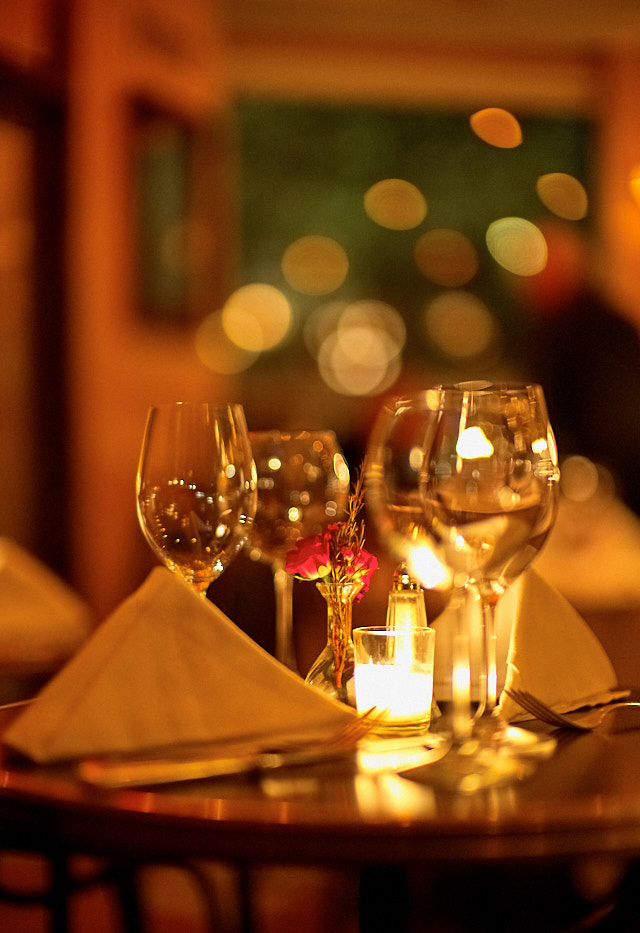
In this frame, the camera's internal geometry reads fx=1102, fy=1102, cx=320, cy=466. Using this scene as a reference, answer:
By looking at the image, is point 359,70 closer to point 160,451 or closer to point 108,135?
point 108,135

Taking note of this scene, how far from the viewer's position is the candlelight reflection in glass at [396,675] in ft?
2.63

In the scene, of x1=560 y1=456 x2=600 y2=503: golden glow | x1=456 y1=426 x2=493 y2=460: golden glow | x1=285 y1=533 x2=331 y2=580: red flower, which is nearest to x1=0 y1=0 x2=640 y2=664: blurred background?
x1=560 y1=456 x2=600 y2=503: golden glow

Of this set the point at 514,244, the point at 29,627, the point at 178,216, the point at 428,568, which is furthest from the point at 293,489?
the point at 514,244

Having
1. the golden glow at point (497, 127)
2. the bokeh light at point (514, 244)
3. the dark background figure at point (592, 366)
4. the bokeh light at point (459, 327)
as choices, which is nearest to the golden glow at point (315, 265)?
the bokeh light at point (459, 327)

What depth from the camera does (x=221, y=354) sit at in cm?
565

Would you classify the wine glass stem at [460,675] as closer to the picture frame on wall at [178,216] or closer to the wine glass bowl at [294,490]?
the wine glass bowl at [294,490]

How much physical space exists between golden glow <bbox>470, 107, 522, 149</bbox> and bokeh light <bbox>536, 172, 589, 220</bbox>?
0.92ft

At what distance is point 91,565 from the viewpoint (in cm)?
386

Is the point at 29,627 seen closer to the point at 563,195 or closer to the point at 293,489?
the point at 293,489

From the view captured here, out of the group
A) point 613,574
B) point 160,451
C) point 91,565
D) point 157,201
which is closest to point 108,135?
point 157,201

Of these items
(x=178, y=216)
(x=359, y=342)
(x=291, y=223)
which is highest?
(x=291, y=223)

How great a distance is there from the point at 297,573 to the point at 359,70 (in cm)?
527

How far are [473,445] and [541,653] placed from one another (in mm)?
245

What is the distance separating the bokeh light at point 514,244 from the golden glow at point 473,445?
5.46m
